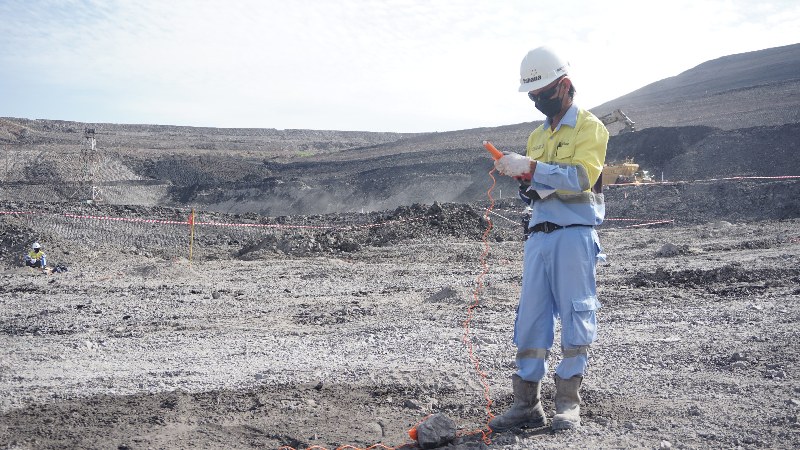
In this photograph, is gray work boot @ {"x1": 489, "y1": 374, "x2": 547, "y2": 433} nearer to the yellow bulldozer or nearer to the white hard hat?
the white hard hat

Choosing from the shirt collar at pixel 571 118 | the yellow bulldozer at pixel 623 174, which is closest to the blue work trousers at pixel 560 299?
the shirt collar at pixel 571 118

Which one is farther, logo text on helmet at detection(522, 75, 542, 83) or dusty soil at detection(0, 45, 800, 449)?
dusty soil at detection(0, 45, 800, 449)

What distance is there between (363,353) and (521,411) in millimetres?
2476

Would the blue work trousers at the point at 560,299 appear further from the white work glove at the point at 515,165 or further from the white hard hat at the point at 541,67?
the white hard hat at the point at 541,67

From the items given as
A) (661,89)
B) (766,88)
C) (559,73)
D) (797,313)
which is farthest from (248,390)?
(661,89)

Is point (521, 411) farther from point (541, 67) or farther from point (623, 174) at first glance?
point (623, 174)

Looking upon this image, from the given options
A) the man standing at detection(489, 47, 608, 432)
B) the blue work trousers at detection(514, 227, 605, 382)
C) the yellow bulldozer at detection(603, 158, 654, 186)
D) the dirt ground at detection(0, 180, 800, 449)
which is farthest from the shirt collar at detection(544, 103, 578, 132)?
the yellow bulldozer at detection(603, 158, 654, 186)

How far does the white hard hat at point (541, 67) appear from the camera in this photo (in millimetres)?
4453

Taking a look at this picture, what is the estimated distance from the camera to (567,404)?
14.4 feet

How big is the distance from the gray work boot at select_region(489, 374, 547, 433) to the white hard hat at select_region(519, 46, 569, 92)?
182cm

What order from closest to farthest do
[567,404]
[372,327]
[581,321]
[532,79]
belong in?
[581,321] < [567,404] < [532,79] < [372,327]

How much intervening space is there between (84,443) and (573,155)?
3416 mm

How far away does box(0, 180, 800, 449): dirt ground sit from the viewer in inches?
179

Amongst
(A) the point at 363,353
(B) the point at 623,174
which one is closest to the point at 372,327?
(A) the point at 363,353
